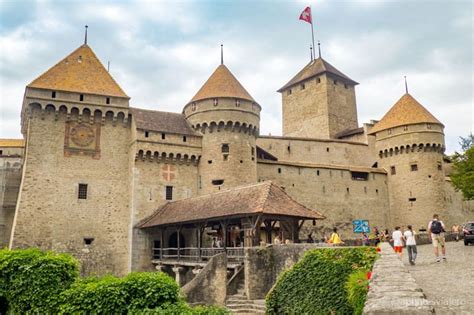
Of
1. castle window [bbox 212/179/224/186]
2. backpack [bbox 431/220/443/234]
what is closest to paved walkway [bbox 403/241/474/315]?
backpack [bbox 431/220/443/234]

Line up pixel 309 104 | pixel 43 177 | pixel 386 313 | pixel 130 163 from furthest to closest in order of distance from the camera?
pixel 309 104, pixel 130 163, pixel 43 177, pixel 386 313

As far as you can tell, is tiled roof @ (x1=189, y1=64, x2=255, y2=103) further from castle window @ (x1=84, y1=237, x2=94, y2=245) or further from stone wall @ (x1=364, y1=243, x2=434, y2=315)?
stone wall @ (x1=364, y1=243, x2=434, y2=315)

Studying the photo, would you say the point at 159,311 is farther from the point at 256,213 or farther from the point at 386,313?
the point at 386,313

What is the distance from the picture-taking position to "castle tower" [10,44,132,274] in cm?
2602

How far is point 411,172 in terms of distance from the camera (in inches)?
1412

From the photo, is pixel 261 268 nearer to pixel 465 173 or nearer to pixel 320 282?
pixel 320 282

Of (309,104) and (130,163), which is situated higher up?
(309,104)

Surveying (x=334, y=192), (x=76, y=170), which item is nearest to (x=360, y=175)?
(x=334, y=192)

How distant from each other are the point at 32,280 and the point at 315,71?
36799mm

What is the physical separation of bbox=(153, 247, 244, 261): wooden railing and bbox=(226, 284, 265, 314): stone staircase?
1.61 m

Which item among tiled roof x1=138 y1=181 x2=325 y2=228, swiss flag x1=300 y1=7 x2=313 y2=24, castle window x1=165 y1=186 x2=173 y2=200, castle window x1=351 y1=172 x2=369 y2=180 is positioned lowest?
tiled roof x1=138 y1=181 x2=325 y2=228

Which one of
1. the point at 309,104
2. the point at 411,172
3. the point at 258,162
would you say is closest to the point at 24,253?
the point at 258,162

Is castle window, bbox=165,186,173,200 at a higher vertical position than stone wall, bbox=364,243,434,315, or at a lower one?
higher

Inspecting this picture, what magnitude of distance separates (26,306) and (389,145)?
30082mm
